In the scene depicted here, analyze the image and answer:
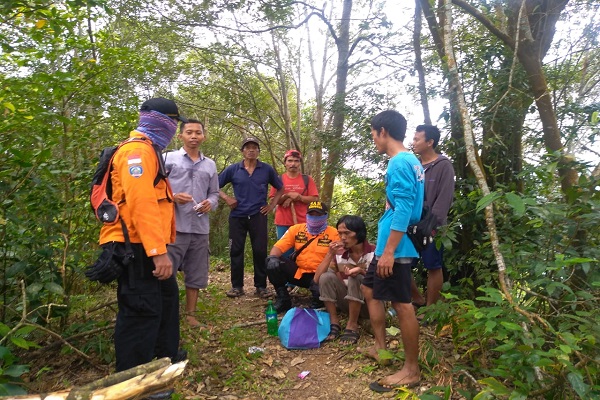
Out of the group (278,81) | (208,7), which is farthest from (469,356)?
(278,81)

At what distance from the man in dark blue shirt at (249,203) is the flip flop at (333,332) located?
1.51 m

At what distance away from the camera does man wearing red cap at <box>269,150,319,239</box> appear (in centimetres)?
527

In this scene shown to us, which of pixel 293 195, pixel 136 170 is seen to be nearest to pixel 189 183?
pixel 136 170

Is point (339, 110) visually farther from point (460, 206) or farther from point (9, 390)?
point (9, 390)

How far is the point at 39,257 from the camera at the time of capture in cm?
298

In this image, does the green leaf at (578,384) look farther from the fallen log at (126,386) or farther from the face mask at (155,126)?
the face mask at (155,126)

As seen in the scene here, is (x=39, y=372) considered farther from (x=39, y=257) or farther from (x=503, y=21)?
(x=503, y=21)

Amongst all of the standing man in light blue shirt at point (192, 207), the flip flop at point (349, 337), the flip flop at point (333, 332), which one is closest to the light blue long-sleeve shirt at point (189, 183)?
the standing man in light blue shirt at point (192, 207)

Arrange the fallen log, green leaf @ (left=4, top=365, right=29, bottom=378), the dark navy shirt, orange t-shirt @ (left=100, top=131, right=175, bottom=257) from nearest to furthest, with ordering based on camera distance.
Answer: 1. the fallen log
2. green leaf @ (left=4, top=365, right=29, bottom=378)
3. orange t-shirt @ (left=100, top=131, right=175, bottom=257)
4. the dark navy shirt

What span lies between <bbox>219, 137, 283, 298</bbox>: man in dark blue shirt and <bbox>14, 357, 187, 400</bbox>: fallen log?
135 inches

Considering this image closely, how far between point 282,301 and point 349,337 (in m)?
1.11

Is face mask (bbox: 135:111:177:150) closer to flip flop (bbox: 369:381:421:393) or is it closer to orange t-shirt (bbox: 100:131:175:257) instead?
orange t-shirt (bbox: 100:131:175:257)

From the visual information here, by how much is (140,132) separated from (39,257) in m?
1.28

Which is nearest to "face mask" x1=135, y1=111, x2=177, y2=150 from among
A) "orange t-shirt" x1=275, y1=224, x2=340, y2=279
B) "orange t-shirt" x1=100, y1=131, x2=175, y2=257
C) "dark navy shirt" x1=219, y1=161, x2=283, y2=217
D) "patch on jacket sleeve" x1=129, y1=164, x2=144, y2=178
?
"orange t-shirt" x1=100, y1=131, x2=175, y2=257
